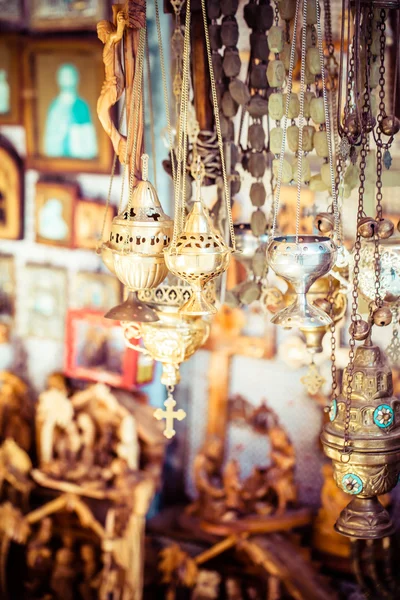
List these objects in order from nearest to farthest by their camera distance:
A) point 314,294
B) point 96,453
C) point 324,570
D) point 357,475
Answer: point 357,475 < point 314,294 < point 324,570 < point 96,453

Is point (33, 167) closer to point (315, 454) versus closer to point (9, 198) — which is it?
point (9, 198)

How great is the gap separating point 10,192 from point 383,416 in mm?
3061

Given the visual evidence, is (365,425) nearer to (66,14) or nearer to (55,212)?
(55,212)

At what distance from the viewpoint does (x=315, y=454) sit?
4.80 metres

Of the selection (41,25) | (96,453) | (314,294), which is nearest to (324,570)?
(96,453)

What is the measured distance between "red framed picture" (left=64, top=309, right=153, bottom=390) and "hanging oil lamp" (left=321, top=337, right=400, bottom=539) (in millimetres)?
2243

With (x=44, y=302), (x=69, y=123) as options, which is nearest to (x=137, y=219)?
(x=69, y=123)

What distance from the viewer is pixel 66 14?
4969mm

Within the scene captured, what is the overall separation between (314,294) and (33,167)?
94.8 inches

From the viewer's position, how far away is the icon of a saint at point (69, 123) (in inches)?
197

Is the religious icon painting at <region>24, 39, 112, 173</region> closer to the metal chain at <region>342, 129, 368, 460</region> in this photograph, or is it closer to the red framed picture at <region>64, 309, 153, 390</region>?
the red framed picture at <region>64, 309, 153, 390</region>

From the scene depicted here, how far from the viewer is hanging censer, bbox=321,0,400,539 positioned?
2785mm

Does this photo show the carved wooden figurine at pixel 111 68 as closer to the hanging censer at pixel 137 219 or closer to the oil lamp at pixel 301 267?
the hanging censer at pixel 137 219

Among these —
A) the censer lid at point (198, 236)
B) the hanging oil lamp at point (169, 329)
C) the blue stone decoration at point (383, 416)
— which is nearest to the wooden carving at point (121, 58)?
the censer lid at point (198, 236)
